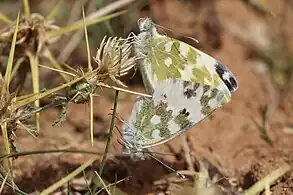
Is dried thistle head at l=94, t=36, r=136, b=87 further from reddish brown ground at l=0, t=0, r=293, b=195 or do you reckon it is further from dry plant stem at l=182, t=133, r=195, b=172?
dry plant stem at l=182, t=133, r=195, b=172

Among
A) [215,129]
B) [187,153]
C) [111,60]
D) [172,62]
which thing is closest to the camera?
[111,60]

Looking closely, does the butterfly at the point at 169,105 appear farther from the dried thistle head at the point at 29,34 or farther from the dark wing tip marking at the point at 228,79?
the dried thistle head at the point at 29,34

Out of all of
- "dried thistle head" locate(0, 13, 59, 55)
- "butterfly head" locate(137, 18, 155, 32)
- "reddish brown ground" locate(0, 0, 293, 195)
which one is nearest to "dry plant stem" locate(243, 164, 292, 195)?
"reddish brown ground" locate(0, 0, 293, 195)

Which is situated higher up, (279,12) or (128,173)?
(279,12)

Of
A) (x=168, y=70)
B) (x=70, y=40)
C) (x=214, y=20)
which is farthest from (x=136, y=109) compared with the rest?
(x=214, y=20)

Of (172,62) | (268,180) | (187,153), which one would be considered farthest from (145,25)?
(268,180)

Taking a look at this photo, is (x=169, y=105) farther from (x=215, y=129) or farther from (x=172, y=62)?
(x=215, y=129)

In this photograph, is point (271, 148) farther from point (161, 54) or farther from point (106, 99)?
point (106, 99)
